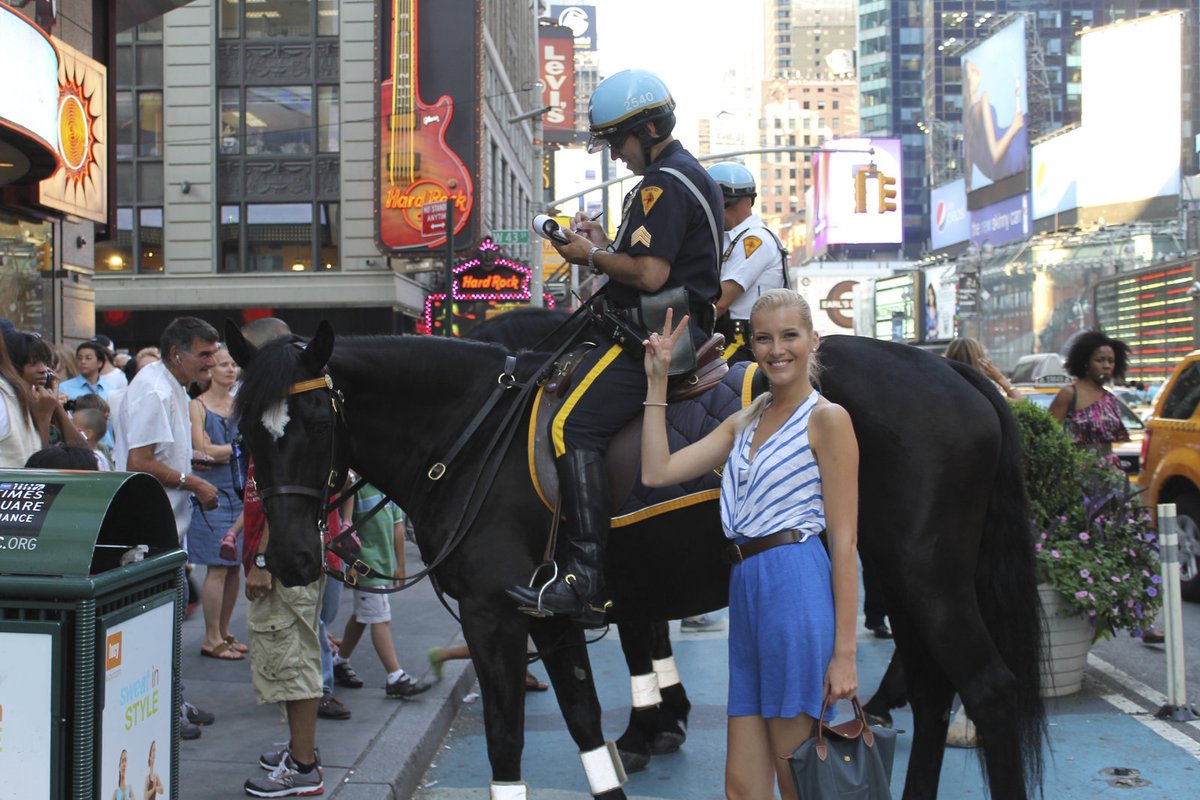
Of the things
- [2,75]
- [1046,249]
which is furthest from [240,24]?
[1046,249]

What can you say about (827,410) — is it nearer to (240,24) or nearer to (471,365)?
(471,365)

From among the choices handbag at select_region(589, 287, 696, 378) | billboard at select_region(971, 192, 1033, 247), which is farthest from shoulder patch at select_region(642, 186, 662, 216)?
billboard at select_region(971, 192, 1033, 247)

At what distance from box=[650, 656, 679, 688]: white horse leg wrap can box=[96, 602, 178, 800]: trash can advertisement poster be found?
305cm

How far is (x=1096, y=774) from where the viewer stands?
558cm

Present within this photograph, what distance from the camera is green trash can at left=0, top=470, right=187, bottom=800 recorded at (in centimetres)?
312

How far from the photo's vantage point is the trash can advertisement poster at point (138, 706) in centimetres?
324

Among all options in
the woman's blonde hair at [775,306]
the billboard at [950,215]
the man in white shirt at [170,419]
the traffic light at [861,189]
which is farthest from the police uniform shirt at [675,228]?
the billboard at [950,215]

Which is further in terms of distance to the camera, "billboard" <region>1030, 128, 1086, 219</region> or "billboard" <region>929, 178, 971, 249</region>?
"billboard" <region>929, 178, 971, 249</region>

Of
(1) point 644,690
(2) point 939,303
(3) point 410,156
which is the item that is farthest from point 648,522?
(2) point 939,303

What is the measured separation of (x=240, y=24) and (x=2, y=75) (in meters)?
23.3

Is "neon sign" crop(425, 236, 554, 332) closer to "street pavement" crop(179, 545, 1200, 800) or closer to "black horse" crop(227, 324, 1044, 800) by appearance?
"street pavement" crop(179, 545, 1200, 800)

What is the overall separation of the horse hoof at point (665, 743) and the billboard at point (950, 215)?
9471 cm

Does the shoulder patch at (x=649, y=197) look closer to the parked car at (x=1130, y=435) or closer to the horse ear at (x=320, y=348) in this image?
the horse ear at (x=320, y=348)

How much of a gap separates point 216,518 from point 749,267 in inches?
160
